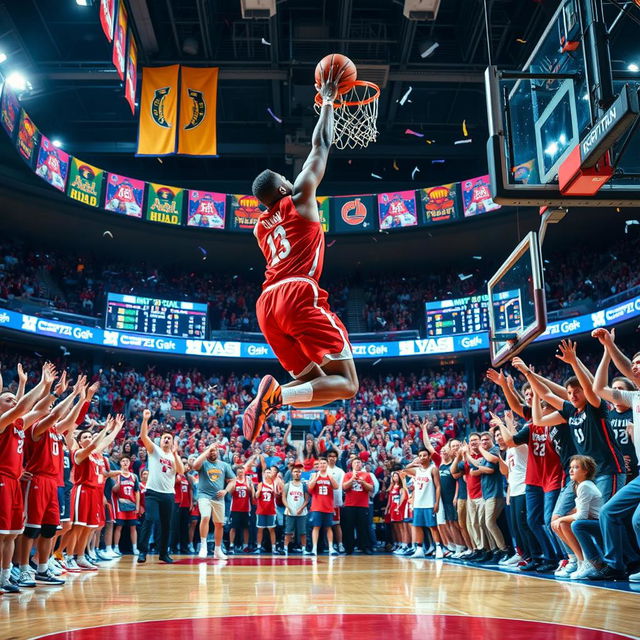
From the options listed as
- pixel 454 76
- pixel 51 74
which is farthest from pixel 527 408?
pixel 51 74

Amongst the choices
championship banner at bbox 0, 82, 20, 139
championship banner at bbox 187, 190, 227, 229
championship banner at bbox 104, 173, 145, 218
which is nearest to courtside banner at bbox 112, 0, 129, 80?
championship banner at bbox 0, 82, 20, 139

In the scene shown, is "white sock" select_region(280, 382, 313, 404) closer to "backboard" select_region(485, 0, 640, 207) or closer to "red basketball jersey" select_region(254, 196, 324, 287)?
"red basketball jersey" select_region(254, 196, 324, 287)

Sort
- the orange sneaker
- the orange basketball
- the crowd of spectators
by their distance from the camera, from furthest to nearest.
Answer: the crowd of spectators → the orange basketball → the orange sneaker

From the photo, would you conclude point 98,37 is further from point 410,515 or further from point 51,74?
point 410,515

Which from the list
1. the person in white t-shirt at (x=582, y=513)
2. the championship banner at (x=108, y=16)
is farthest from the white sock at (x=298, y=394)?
the championship banner at (x=108, y=16)

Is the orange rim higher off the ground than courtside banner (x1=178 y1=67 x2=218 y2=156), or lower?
lower

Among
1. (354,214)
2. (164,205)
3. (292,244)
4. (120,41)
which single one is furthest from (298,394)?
(164,205)

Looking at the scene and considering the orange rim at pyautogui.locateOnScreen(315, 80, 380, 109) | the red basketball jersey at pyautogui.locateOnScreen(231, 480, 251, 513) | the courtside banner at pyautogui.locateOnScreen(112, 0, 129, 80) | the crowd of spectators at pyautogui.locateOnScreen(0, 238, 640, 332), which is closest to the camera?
the orange rim at pyautogui.locateOnScreen(315, 80, 380, 109)

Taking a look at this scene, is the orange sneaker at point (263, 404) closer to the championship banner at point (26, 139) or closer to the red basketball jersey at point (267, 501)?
the red basketball jersey at point (267, 501)

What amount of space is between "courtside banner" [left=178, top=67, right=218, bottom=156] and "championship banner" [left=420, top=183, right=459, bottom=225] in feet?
29.2

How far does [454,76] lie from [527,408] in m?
15.1

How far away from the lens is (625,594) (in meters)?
4.49

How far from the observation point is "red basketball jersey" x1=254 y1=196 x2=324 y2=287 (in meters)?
4.29

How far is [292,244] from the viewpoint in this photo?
4.32 meters
